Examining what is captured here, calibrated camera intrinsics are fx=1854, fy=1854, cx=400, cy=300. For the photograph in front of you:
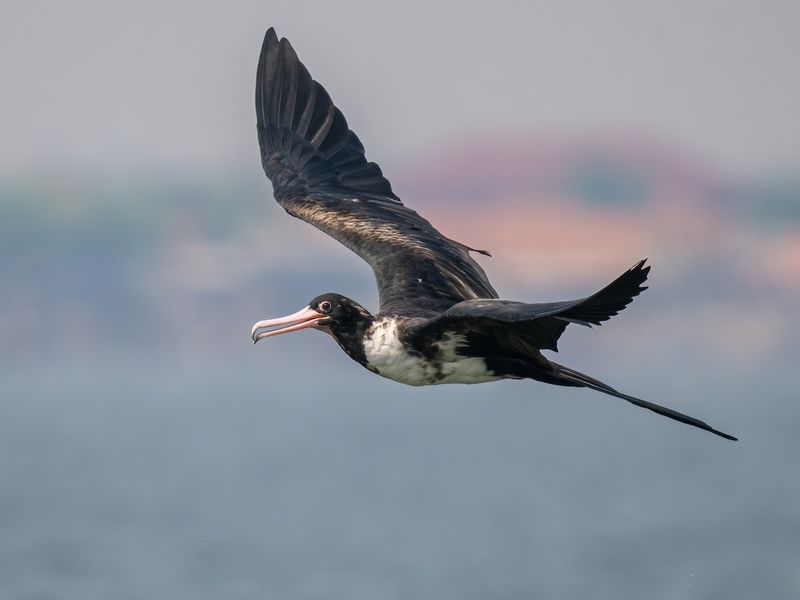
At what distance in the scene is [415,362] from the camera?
1719 cm

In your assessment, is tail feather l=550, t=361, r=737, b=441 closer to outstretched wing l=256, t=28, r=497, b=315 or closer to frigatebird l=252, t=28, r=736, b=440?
frigatebird l=252, t=28, r=736, b=440

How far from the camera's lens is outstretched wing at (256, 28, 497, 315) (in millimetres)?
19109

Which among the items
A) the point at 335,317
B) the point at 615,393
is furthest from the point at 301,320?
the point at 615,393

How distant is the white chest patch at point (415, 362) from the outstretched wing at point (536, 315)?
11.0 inches

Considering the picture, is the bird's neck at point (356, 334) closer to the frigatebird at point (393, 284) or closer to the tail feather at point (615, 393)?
the frigatebird at point (393, 284)

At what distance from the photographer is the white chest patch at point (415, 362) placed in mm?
17062

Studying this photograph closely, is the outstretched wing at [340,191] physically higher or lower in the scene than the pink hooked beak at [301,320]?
higher

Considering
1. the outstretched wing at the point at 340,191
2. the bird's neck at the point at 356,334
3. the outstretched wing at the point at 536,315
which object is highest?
the outstretched wing at the point at 340,191

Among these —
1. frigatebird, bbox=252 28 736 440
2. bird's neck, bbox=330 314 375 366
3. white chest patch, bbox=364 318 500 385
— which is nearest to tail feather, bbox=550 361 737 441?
frigatebird, bbox=252 28 736 440

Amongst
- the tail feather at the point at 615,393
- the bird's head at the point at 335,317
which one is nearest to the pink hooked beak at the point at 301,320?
the bird's head at the point at 335,317

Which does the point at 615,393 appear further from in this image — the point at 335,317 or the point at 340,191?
the point at 340,191

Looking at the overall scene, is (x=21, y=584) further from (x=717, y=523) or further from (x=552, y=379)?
(x=552, y=379)

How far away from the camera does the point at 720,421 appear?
163 m

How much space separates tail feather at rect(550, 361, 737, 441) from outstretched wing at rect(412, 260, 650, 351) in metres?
0.35
